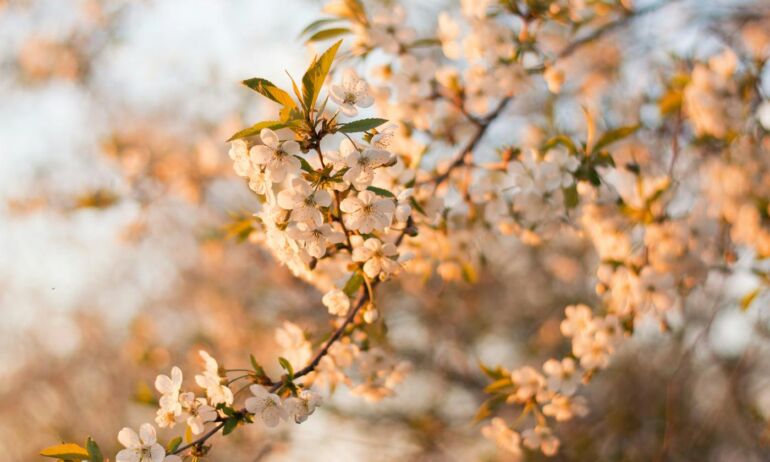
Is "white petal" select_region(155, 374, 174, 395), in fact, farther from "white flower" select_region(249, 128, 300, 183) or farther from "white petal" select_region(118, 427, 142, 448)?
"white flower" select_region(249, 128, 300, 183)

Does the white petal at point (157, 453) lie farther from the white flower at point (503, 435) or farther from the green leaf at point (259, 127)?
the white flower at point (503, 435)

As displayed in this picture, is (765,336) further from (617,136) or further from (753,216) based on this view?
(617,136)

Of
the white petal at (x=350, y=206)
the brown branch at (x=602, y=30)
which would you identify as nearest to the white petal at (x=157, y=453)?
the white petal at (x=350, y=206)

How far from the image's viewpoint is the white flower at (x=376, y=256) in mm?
1337

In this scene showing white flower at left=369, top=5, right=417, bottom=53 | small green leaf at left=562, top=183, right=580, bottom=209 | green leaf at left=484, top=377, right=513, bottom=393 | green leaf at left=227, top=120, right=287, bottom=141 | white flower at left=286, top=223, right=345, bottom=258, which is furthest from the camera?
white flower at left=369, top=5, right=417, bottom=53

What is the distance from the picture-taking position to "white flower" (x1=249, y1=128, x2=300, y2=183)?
3.85 feet

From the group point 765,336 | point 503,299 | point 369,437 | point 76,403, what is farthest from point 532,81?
point 76,403

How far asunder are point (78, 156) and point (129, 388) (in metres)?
3.12

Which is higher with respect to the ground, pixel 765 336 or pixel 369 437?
pixel 369 437

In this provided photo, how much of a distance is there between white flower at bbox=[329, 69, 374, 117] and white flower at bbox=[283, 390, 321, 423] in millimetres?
525

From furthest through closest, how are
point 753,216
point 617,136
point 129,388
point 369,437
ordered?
1. point 129,388
2. point 369,437
3. point 753,216
4. point 617,136

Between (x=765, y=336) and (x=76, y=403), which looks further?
(x=76, y=403)

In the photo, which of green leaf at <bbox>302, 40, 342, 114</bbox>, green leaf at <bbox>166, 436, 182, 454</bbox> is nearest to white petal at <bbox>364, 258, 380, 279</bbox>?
green leaf at <bbox>302, 40, 342, 114</bbox>

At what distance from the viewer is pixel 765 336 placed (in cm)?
248
